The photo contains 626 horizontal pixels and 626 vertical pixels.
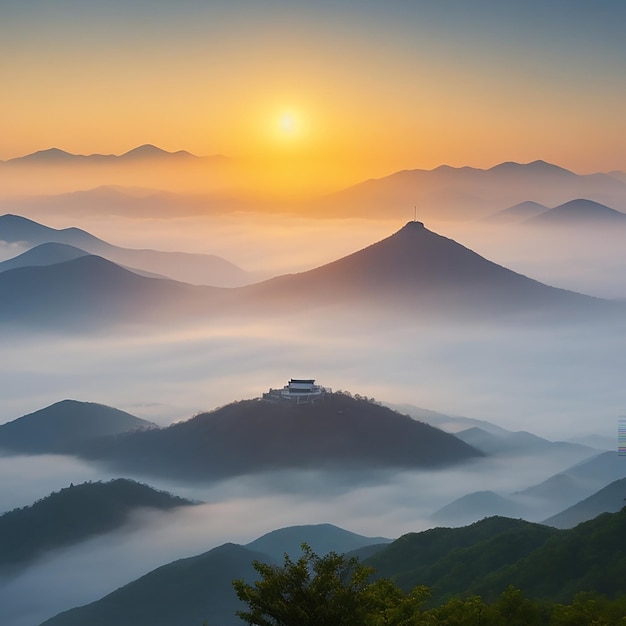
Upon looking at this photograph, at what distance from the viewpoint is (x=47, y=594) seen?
167250 mm

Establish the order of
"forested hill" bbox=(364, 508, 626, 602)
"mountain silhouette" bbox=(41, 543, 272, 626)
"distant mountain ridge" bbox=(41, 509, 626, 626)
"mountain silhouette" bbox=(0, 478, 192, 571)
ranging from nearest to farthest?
"forested hill" bbox=(364, 508, 626, 602), "distant mountain ridge" bbox=(41, 509, 626, 626), "mountain silhouette" bbox=(41, 543, 272, 626), "mountain silhouette" bbox=(0, 478, 192, 571)

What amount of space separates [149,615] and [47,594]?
32369mm

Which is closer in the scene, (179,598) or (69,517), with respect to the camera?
(179,598)

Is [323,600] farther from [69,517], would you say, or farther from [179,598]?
[69,517]

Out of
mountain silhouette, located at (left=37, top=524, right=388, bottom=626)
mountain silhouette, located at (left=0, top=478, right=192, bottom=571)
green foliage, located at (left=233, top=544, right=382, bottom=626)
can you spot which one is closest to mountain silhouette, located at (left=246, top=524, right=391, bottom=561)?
mountain silhouette, located at (left=37, top=524, right=388, bottom=626)

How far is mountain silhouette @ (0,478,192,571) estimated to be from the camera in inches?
6905

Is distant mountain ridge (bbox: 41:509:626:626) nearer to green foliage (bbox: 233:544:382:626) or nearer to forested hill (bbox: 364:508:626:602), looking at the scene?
forested hill (bbox: 364:508:626:602)

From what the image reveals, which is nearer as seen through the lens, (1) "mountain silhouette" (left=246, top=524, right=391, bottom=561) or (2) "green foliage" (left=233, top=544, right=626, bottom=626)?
(2) "green foliage" (left=233, top=544, right=626, bottom=626)

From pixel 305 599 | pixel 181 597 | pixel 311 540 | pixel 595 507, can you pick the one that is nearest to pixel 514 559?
pixel 181 597

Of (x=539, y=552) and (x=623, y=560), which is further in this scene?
(x=539, y=552)

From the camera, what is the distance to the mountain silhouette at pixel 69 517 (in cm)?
17538

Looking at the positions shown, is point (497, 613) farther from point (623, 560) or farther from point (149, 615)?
→ point (149, 615)

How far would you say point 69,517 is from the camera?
182 meters

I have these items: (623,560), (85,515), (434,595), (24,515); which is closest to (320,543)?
(85,515)
